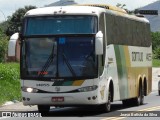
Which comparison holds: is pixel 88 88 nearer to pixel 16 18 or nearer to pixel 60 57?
pixel 60 57

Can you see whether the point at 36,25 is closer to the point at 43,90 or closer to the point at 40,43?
the point at 40,43

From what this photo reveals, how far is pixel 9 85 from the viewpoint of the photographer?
32844mm

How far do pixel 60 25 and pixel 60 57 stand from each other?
3.40ft

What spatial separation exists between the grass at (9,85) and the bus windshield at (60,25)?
7.34 meters

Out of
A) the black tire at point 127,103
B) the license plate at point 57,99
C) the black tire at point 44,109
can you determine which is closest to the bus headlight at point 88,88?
the license plate at point 57,99

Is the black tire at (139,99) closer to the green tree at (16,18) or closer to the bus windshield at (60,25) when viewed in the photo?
the bus windshield at (60,25)

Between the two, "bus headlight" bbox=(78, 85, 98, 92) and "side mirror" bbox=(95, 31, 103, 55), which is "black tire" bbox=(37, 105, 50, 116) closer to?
"bus headlight" bbox=(78, 85, 98, 92)

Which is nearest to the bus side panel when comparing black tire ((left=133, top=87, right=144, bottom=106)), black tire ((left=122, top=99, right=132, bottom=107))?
black tire ((left=133, top=87, right=144, bottom=106))

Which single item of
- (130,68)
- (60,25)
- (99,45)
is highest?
(60,25)

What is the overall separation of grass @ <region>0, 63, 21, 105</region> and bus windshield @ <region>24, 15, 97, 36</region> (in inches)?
289

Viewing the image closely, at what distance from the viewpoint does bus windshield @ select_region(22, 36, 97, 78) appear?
19.4 m

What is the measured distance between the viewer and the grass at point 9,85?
28739mm

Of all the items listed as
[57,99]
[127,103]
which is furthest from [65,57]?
[127,103]

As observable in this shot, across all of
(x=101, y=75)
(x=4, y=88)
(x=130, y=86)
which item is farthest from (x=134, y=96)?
(x=4, y=88)
